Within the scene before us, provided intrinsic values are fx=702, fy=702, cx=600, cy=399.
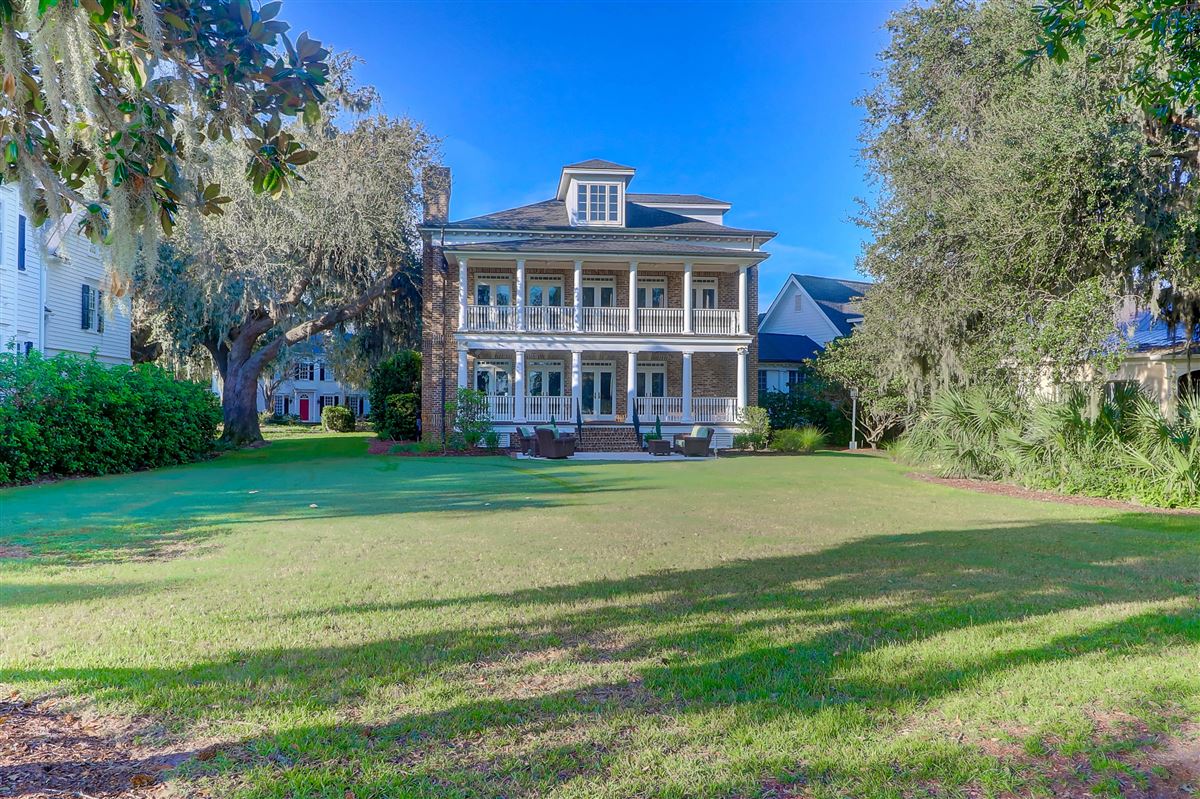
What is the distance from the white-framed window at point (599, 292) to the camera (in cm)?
2490

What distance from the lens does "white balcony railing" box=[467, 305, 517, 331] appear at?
2311cm

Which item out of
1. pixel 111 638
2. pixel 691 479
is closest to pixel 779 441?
pixel 691 479

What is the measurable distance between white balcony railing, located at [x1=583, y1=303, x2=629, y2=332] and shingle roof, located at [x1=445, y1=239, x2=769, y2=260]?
81.4 inches

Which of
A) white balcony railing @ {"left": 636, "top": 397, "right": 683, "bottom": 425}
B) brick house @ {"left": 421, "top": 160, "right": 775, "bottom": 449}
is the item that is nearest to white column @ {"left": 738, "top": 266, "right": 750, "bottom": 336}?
brick house @ {"left": 421, "top": 160, "right": 775, "bottom": 449}

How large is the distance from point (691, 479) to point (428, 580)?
923cm

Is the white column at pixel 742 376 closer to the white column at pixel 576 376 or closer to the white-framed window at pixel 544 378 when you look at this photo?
the white column at pixel 576 376

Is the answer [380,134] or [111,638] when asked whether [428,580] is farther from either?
[380,134]

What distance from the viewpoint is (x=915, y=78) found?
16.7 metres

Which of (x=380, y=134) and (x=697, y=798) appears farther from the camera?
(x=380, y=134)

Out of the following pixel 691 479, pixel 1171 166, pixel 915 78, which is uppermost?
pixel 915 78

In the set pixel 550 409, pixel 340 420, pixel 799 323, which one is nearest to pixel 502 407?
pixel 550 409

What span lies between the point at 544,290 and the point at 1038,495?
1659 centimetres

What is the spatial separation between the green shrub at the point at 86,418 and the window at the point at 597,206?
13.5 meters

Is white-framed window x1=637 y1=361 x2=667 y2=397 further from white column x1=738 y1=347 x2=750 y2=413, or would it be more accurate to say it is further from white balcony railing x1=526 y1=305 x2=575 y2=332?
white balcony railing x1=526 y1=305 x2=575 y2=332
